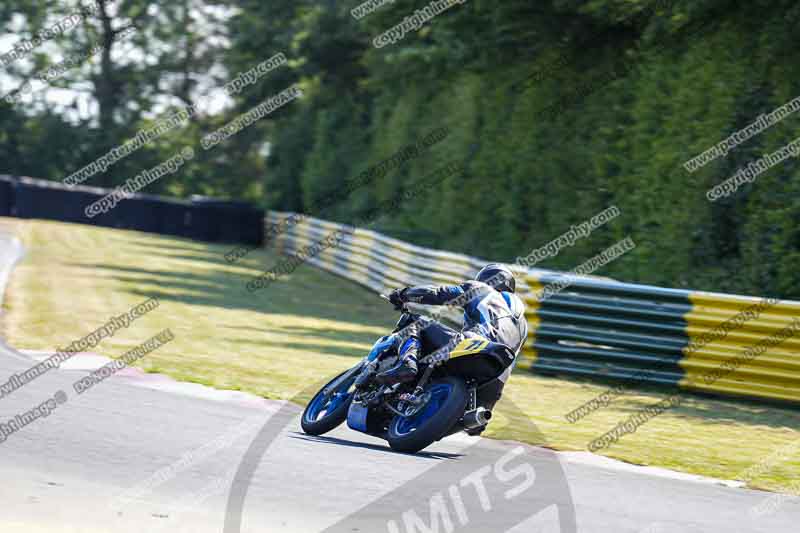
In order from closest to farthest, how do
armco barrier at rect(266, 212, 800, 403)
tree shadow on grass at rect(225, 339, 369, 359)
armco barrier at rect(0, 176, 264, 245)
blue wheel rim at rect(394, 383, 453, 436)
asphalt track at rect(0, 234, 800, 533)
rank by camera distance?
1. asphalt track at rect(0, 234, 800, 533)
2. blue wheel rim at rect(394, 383, 453, 436)
3. armco barrier at rect(266, 212, 800, 403)
4. tree shadow on grass at rect(225, 339, 369, 359)
5. armco barrier at rect(0, 176, 264, 245)

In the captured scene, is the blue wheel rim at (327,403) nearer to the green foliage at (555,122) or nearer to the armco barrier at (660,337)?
the armco barrier at (660,337)

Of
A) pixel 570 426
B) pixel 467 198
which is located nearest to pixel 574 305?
pixel 570 426

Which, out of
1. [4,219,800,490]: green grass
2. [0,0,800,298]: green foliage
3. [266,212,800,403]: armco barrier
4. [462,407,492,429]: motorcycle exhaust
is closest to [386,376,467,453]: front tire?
[462,407,492,429]: motorcycle exhaust

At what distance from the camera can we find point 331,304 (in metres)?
23.5

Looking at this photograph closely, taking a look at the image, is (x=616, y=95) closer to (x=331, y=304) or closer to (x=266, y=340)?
(x=331, y=304)

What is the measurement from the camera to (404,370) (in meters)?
9.10

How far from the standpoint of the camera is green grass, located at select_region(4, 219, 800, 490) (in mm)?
10953

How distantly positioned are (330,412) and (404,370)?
84cm

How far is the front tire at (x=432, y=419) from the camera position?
29.2 feet

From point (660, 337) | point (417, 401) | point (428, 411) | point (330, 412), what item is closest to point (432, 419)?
point (428, 411)

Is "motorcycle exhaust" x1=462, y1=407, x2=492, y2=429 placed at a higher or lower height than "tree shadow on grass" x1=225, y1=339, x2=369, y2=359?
higher

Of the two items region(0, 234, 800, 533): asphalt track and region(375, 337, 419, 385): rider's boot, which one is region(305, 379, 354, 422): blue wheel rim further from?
region(375, 337, 419, 385): rider's boot

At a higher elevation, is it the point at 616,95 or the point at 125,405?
the point at 616,95

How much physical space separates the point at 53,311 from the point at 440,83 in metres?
16.1
